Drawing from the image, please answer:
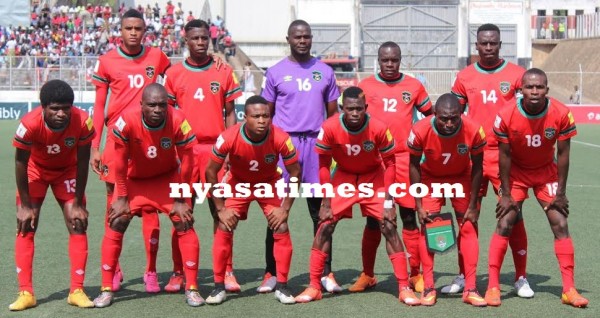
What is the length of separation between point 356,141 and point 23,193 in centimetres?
291

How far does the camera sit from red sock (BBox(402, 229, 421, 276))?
8.98m

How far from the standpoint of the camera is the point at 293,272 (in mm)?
9727

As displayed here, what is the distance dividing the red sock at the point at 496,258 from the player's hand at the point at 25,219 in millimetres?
3972

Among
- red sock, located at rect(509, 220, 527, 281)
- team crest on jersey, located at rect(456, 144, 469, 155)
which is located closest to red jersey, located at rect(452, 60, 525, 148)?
team crest on jersey, located at rect(456, 144, 469, 155)

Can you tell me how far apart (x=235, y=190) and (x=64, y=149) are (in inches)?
62.1

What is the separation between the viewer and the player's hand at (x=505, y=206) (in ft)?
A: 27.7

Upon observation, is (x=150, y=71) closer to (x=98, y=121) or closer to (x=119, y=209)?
(x=98, y=121)

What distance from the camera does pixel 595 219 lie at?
13.0m

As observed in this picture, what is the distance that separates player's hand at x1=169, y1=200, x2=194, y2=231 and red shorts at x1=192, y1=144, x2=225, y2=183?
74 centimetres

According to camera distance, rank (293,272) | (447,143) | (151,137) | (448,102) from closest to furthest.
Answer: (448,102)
(151,137)
(447,143)
(293,272)

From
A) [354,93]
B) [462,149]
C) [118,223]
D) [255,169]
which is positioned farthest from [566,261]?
[118,223]

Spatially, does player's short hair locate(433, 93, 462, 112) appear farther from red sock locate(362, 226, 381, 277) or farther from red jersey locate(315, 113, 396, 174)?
red sock locate(362, 226, 381, 277)

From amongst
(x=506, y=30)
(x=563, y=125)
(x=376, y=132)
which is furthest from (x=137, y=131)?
(x=506, y=30)

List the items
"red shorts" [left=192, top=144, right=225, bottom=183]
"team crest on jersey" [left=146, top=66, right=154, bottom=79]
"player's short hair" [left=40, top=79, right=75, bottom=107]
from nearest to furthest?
"player's short hair" [left=40, top=79, right=75, bottom=107]
"red shorts" [left=192, top=144, right=225, bottom=183]
"team crest on jersey" [left=146, top=66, right=154, bottom=79]
